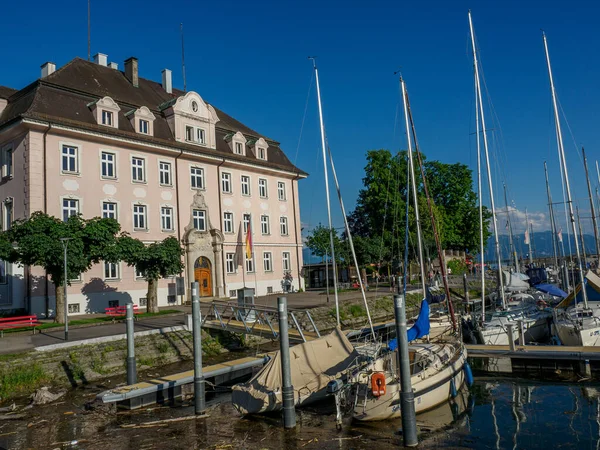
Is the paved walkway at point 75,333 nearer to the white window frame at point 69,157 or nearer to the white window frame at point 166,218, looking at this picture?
the white window frame at point 166,218

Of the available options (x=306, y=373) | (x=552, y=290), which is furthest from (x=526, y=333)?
(x=306, y=373)

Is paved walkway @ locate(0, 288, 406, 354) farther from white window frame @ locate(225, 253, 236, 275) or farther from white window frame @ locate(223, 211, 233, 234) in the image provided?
white window frame @ locate(223, 211, 233, 234)

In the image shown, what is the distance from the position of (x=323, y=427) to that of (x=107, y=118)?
1041 inches

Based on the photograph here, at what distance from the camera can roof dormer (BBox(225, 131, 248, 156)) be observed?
4097cm

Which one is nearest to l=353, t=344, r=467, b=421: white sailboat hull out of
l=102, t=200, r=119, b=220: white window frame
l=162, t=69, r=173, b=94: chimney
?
l=102, t=200, r=119, b=220: white window frame

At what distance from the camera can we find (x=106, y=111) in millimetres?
32312

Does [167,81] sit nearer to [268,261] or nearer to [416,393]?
[268,261]

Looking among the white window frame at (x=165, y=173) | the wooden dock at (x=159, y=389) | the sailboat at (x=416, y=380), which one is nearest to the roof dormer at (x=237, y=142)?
the white window frame at (x=165, y=173)

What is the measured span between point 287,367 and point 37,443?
6104 mm

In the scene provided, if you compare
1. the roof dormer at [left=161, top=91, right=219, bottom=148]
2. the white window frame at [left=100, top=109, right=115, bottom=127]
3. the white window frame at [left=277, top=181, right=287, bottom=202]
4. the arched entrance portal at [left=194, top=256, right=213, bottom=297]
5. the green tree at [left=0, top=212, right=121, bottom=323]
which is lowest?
the arched entrance portal at [left=194, top=256, right=213, bottom=297]

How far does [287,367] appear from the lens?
1210 centimetres

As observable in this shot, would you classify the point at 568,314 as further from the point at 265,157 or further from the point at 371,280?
the point at 371,280

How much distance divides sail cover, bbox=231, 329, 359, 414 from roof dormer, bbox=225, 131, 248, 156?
1087 inches

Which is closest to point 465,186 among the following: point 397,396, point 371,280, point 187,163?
point 371,280
